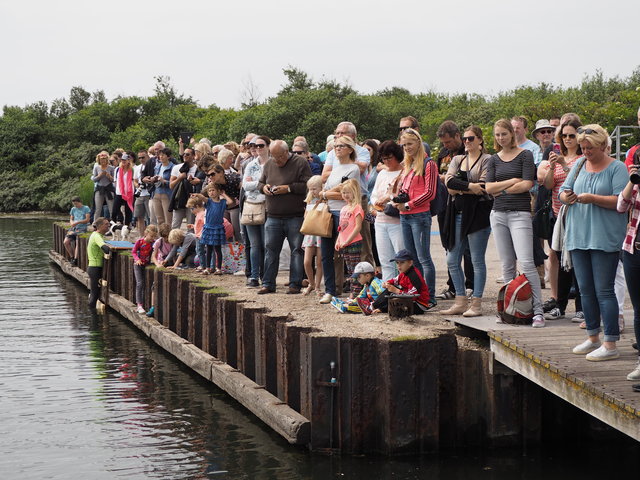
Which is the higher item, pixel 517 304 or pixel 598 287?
pixel 598 287

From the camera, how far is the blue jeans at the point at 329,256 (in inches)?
444

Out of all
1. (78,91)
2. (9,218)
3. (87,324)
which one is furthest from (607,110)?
(78,91)

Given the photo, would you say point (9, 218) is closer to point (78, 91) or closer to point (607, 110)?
point (78, 91)

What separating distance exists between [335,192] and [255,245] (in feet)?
6.88

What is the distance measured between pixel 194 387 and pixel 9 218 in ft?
153

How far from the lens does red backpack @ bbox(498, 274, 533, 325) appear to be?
29.4 feet

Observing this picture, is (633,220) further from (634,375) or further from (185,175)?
(185,175)

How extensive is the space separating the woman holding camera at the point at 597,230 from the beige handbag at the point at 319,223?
3899mm

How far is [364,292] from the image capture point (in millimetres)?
10297

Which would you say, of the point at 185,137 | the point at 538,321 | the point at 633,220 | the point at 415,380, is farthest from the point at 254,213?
the point at 185,137

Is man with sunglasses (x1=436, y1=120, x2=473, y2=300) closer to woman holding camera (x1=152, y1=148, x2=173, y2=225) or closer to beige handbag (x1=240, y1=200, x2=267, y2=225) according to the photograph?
beige handbag (x1=240, y1=200, x2=267, y2=225)

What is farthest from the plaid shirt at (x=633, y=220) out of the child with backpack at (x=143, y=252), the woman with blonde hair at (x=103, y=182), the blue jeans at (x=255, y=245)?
the woman with blonde hair at (x=103, y=182)

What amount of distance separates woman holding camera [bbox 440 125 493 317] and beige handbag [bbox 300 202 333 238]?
163cm

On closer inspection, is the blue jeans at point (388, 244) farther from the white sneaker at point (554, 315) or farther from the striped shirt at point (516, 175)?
the white sneaker at point (554, 315)
